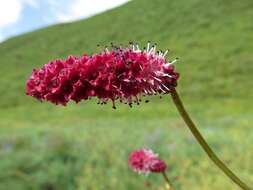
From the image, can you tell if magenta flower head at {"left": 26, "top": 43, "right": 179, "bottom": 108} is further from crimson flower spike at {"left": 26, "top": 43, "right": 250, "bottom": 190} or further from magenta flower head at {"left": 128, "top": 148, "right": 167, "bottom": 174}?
magenta flower head at {"left": 128, "top": 148, "right": 167, "bottom": 174}

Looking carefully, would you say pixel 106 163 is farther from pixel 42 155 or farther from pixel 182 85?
pixel 182 85

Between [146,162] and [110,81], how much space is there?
1523mm

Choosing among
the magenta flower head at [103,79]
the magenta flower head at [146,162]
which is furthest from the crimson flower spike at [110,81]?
the magenta flower head at [146,162]

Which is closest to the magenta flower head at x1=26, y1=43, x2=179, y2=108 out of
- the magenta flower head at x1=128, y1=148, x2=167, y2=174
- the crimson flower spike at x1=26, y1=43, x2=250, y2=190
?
the crimson flower spike at x1=26, y1=43, x2=250, y2=190

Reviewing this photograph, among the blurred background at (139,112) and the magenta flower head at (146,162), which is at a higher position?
the blurred background at (139,112)

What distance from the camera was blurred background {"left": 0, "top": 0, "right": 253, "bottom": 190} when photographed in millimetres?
12297

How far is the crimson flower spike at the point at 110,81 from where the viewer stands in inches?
75.8

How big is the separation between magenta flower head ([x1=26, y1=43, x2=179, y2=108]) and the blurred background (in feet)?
0.49

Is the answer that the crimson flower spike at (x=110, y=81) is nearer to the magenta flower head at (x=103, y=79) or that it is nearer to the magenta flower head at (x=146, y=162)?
the magenta flower head at (x=103, y=79)

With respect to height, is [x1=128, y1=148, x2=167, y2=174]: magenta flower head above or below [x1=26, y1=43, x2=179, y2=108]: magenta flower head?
above

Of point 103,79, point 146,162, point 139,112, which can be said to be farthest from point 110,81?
point 139,112

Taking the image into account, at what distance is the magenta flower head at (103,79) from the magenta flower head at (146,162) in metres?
1.32

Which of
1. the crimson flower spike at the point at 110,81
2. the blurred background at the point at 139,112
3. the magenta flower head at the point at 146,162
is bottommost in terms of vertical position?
the crimson flower spike at the point at 110,81

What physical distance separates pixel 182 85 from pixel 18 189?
7058cm
